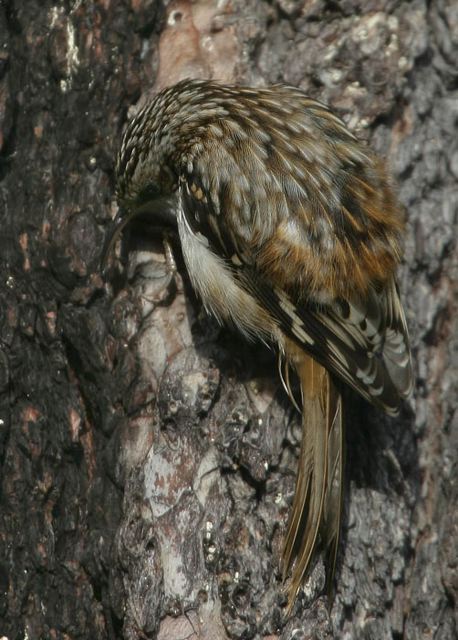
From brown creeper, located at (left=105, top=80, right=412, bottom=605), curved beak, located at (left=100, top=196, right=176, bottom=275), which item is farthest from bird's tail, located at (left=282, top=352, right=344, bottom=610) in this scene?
curved beak, located at (left=100, top=196, right=176, bottom=275)

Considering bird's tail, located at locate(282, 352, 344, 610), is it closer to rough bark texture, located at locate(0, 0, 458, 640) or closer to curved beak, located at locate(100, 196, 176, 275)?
rough bark texture, located at locate(0, 0, 458, 640)

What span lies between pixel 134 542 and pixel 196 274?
27.3 inches

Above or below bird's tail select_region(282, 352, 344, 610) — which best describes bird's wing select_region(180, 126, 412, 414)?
above

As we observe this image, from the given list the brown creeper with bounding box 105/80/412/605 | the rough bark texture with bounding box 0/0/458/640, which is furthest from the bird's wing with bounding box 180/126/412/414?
the rough bark texture with bounding box 0/0/458/640

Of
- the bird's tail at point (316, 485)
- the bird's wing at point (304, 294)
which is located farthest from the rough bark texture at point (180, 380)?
the bird's wing at point (304, 294)

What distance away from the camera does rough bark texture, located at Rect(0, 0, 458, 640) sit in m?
2.39

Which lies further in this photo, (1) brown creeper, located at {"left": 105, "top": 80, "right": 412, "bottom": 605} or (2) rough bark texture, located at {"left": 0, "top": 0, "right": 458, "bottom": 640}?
(1) brown creeper, located at {"left": 105, "top": 80, "right": 412, "bottom": 605}

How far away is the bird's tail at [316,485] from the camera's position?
94.7 inches

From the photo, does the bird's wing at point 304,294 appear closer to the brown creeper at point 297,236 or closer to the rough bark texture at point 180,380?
the brown creeper at point 297,236

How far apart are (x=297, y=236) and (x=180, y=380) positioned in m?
0.46

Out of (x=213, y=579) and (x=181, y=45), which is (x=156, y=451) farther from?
(x=181, y=45)

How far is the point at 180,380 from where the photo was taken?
8.18ft

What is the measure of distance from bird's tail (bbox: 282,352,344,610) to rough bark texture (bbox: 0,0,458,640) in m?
0.05

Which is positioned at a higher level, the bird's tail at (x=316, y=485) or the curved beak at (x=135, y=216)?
the curved beak at (x=135, y=216)
